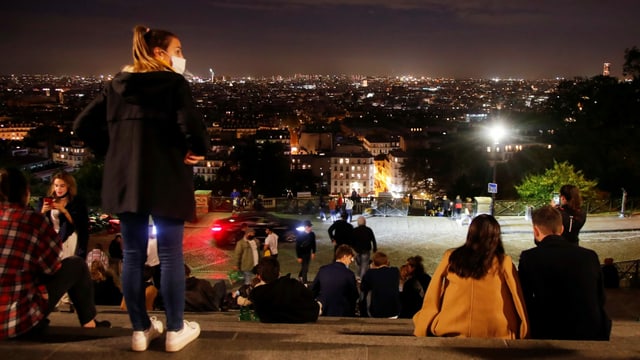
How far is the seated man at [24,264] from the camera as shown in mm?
3529

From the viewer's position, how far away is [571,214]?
6855mm

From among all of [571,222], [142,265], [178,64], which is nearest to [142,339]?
[142,265]

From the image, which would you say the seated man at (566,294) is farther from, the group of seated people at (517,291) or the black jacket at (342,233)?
the black jacket at (342,233)

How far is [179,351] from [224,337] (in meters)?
0.38

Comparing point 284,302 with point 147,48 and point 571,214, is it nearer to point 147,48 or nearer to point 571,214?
point 147,48

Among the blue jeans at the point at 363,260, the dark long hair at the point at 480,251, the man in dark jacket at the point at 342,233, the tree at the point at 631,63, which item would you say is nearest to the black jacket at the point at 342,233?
the man in dark jacket at the point at 342,233

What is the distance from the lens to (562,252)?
412 cm

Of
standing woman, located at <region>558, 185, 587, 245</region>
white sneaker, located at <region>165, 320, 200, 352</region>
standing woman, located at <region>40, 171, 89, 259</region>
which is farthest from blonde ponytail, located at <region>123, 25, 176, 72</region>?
standing woman, located at <region>558, 185, 587, 245</region>

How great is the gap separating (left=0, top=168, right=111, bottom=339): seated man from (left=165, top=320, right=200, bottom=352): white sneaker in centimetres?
76

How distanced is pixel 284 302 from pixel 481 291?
1.88 meters

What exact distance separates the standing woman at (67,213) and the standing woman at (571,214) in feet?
15.4

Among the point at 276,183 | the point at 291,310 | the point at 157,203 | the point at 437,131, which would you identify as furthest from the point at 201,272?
the point at 437,131

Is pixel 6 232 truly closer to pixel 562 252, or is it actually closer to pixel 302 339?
pixel 302 339

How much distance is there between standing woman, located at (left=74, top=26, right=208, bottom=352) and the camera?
131 inches
